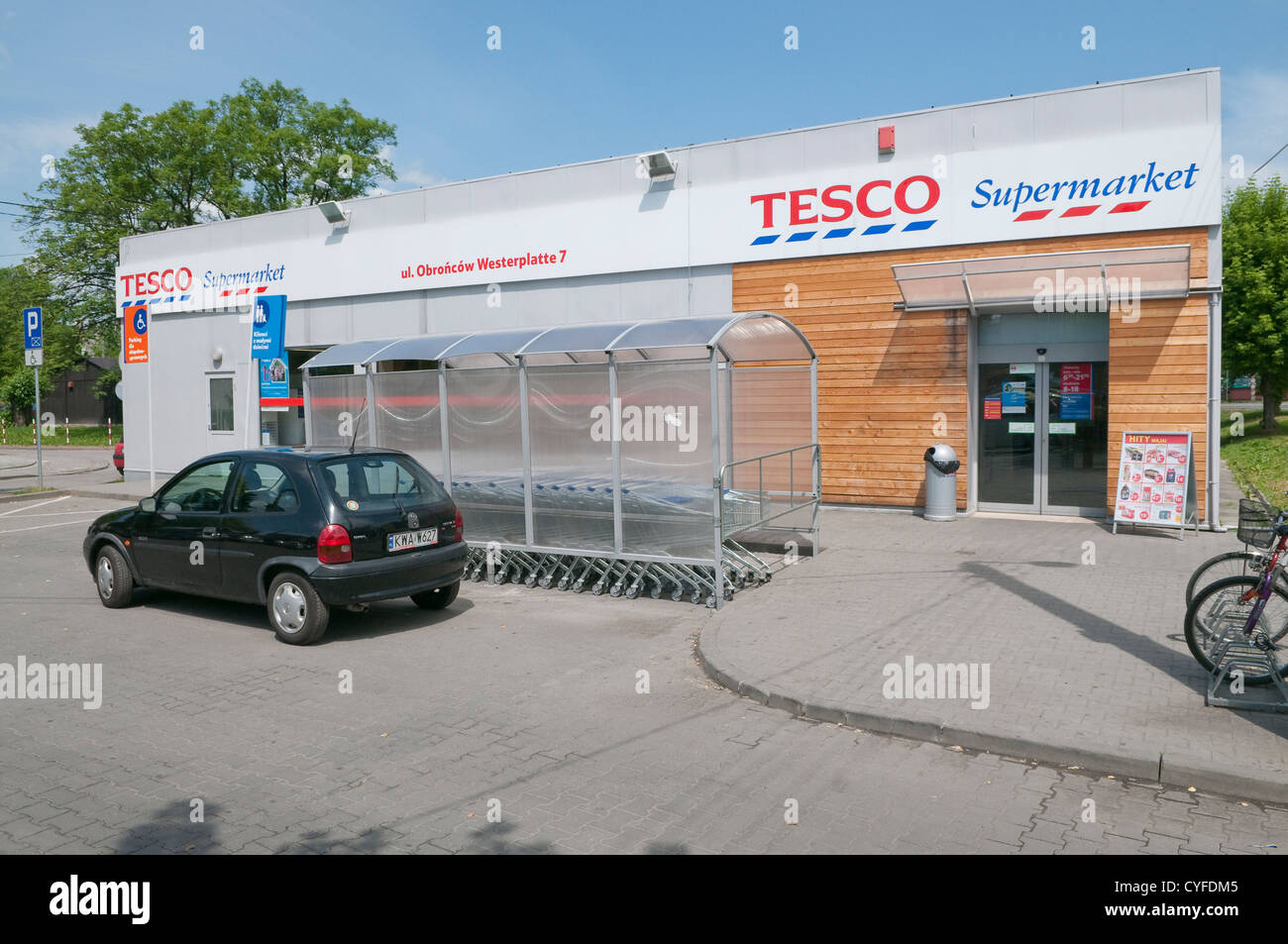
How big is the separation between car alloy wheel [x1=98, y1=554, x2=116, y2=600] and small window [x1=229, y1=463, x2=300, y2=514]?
2.05 meters

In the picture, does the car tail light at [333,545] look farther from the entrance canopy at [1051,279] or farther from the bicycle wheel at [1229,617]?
the entrance canopy at [1051,279]

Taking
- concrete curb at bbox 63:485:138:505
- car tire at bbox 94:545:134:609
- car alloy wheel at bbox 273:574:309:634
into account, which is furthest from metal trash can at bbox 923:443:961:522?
concrete curb at bbox 63:485:138:505

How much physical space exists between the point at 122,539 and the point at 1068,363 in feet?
39.3

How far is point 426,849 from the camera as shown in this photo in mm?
4176

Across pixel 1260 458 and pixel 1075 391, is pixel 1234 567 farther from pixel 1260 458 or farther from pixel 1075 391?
pixel 1260 458

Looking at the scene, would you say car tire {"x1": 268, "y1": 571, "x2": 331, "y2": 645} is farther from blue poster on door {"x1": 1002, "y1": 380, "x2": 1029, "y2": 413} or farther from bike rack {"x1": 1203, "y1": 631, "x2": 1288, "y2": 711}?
blue poster on door {"x1": 1002, "y1": 380, "x2": 1029, "y2": 413}

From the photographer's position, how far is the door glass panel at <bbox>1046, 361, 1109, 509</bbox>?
13.2 metres

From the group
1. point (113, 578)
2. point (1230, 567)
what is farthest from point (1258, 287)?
point (113, 578)

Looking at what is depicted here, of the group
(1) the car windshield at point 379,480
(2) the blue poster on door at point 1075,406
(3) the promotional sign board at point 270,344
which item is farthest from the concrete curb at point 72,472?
(2) the blue poster on door at point 1075,406

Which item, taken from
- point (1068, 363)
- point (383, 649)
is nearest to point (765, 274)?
point (1068, 363)

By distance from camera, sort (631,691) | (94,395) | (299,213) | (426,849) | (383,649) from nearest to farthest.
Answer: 1. (426,849)
2. (631,691)
3. (383,649)
4. (299,213)
5. (94,395)

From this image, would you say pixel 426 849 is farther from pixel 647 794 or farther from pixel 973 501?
pixel 973 501

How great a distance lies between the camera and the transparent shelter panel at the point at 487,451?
35.6ft
